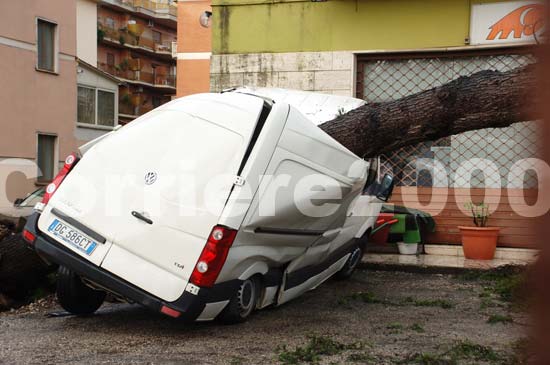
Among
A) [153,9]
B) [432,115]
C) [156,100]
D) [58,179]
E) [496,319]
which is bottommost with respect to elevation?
[496,319]

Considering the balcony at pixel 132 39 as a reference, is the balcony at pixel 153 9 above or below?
above

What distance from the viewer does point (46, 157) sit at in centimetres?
2794

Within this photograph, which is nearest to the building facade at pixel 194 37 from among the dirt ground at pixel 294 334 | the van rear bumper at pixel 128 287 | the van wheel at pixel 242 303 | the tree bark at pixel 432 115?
the tree bark at pixel 432 115

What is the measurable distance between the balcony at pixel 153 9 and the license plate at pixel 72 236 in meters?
67.6

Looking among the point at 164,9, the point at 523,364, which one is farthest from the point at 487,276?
the point at 164,9

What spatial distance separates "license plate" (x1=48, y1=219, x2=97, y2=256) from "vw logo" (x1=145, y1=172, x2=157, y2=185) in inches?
27.4

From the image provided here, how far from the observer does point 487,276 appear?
35.3 feet

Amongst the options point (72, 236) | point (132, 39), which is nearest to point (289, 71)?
point (72, 236)

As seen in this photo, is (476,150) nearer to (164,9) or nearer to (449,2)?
(449,2)

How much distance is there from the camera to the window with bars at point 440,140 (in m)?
12.8

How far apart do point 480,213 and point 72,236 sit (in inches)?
332

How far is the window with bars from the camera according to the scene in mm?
12758

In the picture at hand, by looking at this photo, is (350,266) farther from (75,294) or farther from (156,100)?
(156,100)

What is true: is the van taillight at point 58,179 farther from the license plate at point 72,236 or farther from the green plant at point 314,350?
the green plant at point 314,350
